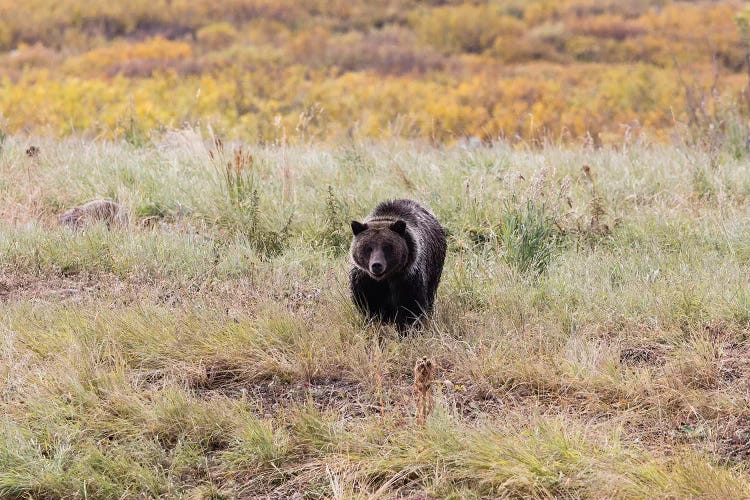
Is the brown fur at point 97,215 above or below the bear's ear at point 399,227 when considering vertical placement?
below

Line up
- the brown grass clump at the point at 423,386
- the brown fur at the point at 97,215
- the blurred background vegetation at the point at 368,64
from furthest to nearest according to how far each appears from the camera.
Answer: the blurred background vegetation at the point at 368,64, the brown fur at the point at 97,215, the brown grass clump at the point at 423,386

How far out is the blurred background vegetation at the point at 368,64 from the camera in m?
18.3

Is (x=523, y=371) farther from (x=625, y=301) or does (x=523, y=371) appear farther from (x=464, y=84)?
(x=464, y=84)

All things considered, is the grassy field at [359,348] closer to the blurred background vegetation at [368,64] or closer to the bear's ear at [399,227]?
the bear's ear at [399,227]

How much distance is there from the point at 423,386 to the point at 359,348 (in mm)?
980

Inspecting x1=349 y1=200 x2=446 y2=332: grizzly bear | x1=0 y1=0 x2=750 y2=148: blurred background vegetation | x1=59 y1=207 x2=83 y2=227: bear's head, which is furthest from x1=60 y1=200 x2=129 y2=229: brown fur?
x1=0 y1=0 x2=750 y2=148: blurred background vegetation

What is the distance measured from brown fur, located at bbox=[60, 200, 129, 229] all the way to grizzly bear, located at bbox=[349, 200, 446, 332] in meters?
2.72

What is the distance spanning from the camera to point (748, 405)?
12.1ft

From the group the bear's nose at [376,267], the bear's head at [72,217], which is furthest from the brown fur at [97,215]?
the bear's nose at [376,267]

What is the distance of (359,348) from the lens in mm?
4332

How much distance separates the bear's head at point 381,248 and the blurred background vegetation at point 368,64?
652cm

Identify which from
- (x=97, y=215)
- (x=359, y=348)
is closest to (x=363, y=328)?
(x=359, y=348)

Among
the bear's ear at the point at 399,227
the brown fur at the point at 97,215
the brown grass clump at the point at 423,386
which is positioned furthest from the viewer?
the brown fur at the point at 97,215

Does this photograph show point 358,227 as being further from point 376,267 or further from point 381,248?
point 376,267
